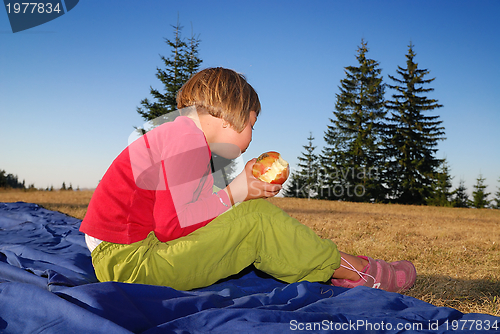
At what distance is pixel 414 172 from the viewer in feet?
69.1

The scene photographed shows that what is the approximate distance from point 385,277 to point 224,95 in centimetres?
141

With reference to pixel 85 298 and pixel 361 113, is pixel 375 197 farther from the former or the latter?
pixel 85 298

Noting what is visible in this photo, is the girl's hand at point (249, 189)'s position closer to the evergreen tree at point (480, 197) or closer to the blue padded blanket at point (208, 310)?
the blue padded blanket at point (208, 310)

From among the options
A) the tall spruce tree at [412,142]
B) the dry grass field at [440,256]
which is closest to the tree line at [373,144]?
the tall spruce tree at [412,142]

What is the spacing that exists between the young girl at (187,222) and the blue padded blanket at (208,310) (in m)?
0.12

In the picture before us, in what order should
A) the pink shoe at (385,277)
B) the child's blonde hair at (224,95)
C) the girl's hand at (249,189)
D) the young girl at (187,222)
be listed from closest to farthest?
the young girl at (187,222), the girl's hand at (249,189), the child's blonde hair at (224,95), the pink shoe at (385,277)

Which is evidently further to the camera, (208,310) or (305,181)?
(305,181)

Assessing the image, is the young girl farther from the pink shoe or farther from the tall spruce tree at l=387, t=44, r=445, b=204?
the tall spruce tree at l=387, t=44, r=445, b=204

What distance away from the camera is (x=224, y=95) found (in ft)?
5.57

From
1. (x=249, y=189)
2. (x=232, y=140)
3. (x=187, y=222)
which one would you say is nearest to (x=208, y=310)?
(x=187, y=222)

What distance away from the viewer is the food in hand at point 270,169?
1.62 m

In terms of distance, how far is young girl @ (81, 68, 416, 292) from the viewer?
4.59 ft

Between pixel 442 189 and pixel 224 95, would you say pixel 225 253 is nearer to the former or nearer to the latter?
pixel 224 95

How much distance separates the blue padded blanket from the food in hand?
1.83 feet
